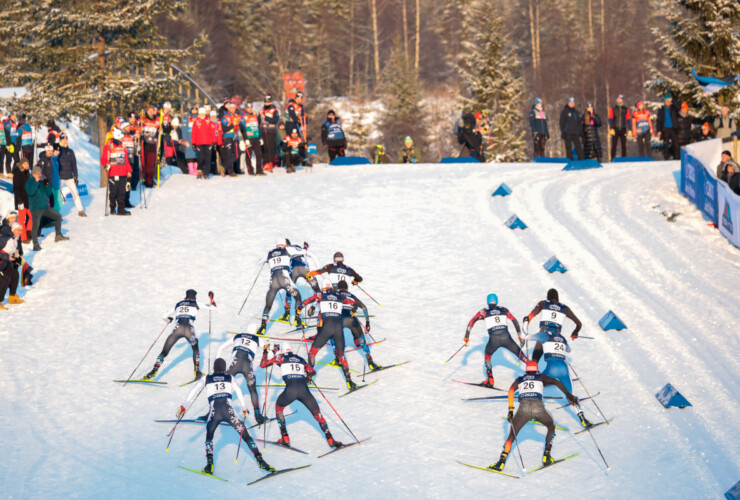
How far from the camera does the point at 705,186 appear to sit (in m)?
19.8

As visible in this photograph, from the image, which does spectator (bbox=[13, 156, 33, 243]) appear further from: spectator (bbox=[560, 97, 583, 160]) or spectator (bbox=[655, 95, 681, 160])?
spectator (bbox=[655, 95, 681, 160])

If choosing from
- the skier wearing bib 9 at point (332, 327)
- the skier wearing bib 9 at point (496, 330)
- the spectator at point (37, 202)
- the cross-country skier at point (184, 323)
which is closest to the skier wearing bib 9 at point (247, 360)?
the skier wearing bib 9 at point (332, 327)

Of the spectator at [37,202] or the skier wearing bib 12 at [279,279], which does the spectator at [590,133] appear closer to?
the skier wearing bib 12 at [279,279]

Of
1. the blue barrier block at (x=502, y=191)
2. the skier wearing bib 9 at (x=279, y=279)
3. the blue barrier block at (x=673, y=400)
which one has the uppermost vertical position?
the blue barrier block at (x=502, y=191)

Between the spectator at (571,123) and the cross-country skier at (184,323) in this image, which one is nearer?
the cross-country skier at (184,323)

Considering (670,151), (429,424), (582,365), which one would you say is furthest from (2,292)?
(670,151)

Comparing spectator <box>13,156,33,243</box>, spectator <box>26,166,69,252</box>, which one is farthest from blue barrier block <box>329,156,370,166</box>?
spectator <box>13,156,33,243</box>

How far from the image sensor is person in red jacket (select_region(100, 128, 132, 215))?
20484 mm

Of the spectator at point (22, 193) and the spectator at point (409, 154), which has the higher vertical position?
the spectator at point (409, 154)

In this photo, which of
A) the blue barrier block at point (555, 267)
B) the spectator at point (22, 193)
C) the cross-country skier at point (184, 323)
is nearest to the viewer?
the cross-country skier at point (184, 323)

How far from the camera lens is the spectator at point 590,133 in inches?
1031

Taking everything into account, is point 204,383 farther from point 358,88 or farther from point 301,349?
point 358,88

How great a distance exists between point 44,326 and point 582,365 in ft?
30.5

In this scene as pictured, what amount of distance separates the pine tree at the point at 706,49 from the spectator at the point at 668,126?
643mm
